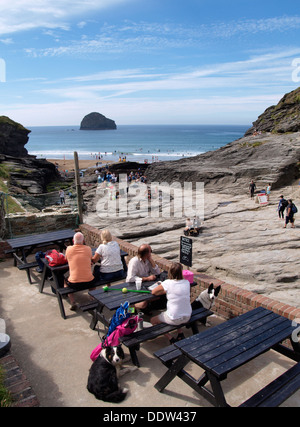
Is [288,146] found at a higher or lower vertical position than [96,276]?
higher

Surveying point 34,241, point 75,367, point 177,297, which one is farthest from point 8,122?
point 177,297

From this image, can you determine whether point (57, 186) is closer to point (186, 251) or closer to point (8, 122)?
point (8, 122)

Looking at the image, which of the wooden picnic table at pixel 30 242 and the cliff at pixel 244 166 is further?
the cliff at pixel 244 166

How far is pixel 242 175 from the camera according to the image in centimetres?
2289

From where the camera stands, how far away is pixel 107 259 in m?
4.99

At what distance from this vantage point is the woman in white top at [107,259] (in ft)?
16.3

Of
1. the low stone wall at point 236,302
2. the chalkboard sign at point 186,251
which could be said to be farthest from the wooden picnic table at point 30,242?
the chalkboard sign at point 186,251

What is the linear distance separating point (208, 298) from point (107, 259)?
170 centimetres

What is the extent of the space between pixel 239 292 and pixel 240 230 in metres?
8.78

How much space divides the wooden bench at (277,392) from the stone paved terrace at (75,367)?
1.00ft

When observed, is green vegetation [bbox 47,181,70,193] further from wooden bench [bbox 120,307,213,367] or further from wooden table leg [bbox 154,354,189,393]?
wooden table leg [bbox 154,354,189,393]

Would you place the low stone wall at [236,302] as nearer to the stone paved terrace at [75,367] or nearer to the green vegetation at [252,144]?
the stone paved terrace at [75,367]

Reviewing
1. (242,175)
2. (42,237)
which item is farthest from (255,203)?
(42,237)

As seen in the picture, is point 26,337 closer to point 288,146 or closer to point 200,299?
point 200,299
